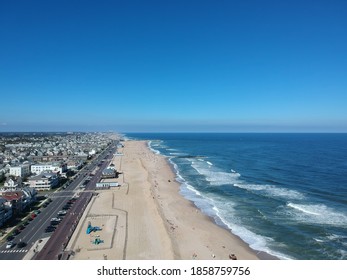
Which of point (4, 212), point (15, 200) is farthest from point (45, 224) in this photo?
point (15, 200)

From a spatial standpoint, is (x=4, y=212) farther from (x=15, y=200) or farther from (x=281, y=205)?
(x=281, y=205)

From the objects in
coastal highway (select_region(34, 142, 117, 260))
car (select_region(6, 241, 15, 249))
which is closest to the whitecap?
coastal highway (select_region(34, 142, 117, 260))

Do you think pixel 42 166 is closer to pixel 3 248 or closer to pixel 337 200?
pixel 3 248

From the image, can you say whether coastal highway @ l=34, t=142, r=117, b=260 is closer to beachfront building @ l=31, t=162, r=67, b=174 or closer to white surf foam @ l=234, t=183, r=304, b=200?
beachfront building @ l=31, t=162, r=67, b=174

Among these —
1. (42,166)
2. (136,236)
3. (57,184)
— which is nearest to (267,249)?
(136,236)

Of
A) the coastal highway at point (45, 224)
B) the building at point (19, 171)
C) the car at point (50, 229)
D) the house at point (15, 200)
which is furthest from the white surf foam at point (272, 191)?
the building at point (19, 171)

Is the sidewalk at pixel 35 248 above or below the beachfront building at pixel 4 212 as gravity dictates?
below

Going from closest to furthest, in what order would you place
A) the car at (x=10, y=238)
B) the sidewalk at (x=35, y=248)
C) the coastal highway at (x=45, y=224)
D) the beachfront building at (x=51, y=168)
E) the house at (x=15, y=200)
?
the sidewalk at (x=35, y=248) → the coastal highway at (x=45, y=224) → the car at (x=10, y=238) → the house at (x=15, y=200) → the beachfront building at (x=51, y=168)

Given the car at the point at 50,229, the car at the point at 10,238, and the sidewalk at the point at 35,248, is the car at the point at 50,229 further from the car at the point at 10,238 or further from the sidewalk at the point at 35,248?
the car at the point at 10,238
